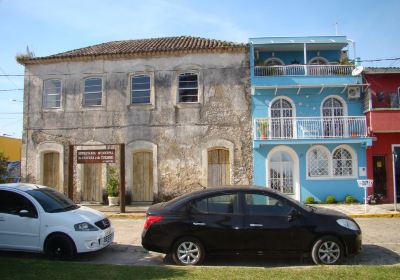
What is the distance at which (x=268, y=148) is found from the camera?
17984 mm

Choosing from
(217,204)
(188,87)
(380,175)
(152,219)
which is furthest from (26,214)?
(380,175)

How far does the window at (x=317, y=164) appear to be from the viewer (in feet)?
59.0

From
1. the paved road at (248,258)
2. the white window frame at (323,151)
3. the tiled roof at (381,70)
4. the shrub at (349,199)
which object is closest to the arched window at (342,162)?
the white window frame at (323,151)

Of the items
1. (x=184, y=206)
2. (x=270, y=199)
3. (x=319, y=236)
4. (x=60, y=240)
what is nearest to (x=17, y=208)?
(x=60, y=240)

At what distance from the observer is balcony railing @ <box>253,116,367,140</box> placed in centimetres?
1769

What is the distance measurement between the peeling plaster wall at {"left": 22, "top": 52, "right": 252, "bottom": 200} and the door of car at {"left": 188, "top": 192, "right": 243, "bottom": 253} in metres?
10.5

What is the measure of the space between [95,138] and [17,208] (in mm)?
10911

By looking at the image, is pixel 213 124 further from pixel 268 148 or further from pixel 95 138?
pixel 95 138

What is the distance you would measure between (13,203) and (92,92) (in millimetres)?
11841

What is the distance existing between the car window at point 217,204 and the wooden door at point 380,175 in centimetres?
1330

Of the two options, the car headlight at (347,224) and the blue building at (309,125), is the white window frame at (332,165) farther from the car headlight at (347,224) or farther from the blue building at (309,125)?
the car headlight at (347,224)

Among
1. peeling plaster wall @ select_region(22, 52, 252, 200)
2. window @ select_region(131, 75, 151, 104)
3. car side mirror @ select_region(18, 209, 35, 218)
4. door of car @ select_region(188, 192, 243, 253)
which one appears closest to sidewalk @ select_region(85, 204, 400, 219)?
peeling plaster wall @ select_region(22, 52, 252, 200)

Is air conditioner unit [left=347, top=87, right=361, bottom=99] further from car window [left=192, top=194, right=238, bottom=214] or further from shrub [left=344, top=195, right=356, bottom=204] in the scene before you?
car window [left=192, top=194, right=238, bottom=214]

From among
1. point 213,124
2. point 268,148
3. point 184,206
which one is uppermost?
point 213,124
